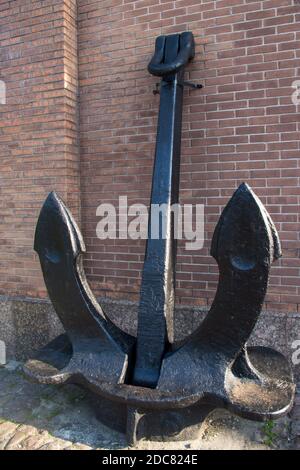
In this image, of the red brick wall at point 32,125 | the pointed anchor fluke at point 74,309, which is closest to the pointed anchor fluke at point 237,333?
the pointed anchor fluke at point 74,309

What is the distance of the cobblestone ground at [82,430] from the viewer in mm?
2420

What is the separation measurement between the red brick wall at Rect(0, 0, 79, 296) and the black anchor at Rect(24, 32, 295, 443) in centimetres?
112

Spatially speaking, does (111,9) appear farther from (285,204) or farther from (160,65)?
(285,204)

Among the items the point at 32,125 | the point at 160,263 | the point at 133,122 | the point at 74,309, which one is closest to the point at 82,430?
the point at 74,309

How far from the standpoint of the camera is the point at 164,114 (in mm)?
2842

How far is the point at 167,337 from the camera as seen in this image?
2514mm

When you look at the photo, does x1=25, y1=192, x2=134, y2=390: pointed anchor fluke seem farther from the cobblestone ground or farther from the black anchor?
the cobblestone ground

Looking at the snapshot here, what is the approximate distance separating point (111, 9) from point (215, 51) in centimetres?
105

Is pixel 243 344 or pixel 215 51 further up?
pixel 215 51

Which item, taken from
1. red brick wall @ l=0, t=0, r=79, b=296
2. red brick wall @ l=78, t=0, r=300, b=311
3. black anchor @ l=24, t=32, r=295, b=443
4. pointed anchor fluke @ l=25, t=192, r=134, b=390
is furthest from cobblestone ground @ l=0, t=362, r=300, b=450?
red brick wall @ l=0, t=0, r=79, b=296

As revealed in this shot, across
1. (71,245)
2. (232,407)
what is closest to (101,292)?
(71,245)

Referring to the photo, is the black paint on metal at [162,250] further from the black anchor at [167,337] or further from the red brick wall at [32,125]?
the red brick wall at [32,125]

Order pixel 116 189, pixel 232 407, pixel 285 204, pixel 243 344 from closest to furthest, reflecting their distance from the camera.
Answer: pixel 232 407 → pixel 243 344 → pixel 285 204 → pixel 116 189

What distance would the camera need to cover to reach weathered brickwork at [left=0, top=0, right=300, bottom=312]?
3125mm
